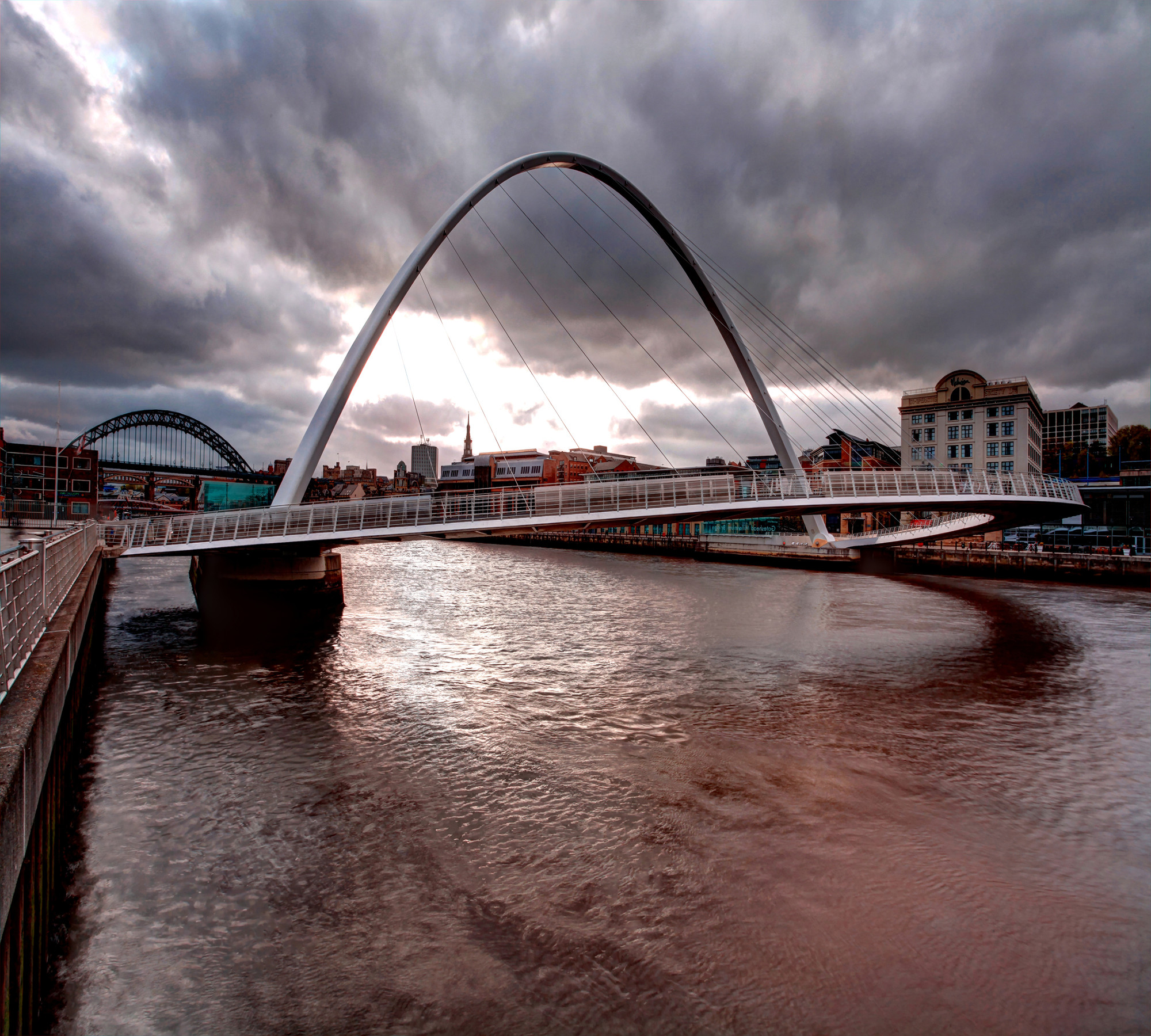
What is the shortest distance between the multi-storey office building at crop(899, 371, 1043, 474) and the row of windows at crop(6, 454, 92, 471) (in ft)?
311

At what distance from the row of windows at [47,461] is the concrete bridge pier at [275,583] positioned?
6671 centimetres

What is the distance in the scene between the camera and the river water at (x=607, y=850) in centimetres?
511

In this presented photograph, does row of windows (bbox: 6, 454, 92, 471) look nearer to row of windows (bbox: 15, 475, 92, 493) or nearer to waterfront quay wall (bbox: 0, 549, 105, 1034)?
row of windows (bbox: 15, 475, 92, 493)

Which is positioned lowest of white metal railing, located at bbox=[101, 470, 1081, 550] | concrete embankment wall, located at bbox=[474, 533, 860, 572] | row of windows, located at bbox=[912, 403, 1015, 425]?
concrete embankment wall, located at bbox=[474, 533, 860, 572]

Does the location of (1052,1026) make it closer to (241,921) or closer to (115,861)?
(241,921)

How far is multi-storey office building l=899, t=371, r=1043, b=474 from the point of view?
60625 mm

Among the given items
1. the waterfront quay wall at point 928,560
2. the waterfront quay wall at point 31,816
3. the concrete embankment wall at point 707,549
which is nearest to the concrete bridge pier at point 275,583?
the waterfront quay wall at point 928,560

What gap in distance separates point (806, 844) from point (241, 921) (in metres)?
6.15

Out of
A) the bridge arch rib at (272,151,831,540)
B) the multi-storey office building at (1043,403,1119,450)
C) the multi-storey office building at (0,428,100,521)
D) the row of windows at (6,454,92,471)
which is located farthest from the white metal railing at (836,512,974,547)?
the multi-storey office building at (1043,403,1119,450)

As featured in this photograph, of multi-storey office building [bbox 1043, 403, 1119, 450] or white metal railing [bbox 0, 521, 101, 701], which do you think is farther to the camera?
multi-storey office building [bbox 1043, 403, 1119, 450]

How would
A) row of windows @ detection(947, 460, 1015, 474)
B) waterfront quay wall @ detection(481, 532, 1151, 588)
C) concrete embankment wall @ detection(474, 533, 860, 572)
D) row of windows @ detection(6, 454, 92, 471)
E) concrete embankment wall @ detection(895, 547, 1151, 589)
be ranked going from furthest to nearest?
row of windows @ detection(6, 454, 92, 471)
row of windows @ detection(947, 460, 1015, 474)
concrete embankment wall @ detection(474, 533, 860, 572)
waterfront quay wall @ detection(481, 532, 1151, 588)
concrete embankment wall @ detection(895, 547, 1151, 589)

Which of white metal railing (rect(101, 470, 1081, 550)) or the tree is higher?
the tree

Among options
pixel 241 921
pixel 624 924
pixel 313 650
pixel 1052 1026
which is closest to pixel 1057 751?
pixel 1052 1026

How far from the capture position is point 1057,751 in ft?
36.0
